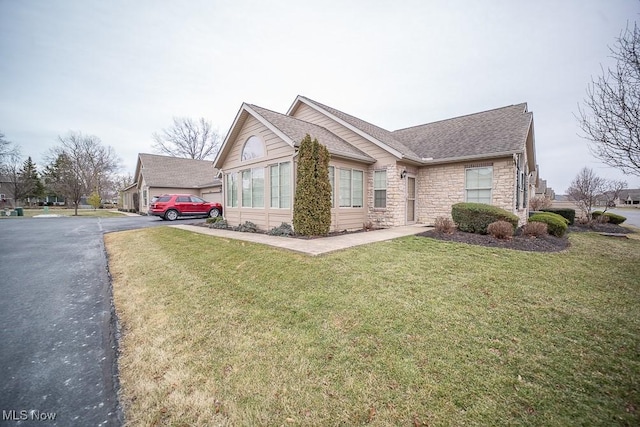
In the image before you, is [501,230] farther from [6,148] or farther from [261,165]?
[6,148]

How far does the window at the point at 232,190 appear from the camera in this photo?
12.0m

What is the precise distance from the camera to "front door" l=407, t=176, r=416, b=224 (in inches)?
460

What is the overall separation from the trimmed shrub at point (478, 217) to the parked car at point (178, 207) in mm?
17685

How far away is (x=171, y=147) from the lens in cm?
3856

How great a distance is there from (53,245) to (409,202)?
14.5 metres

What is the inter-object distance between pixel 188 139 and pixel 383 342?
4366 cm

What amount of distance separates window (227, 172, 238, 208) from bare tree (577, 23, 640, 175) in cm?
1190

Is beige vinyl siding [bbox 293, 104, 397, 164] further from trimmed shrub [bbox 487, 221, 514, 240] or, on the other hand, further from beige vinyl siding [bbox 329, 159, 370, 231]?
trimmed shrub [bbox 487, 221, 514, 240]

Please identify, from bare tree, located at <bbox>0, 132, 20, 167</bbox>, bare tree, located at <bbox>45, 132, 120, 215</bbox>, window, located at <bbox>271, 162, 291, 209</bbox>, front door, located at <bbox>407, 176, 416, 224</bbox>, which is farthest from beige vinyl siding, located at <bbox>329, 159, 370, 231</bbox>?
bare tree, located at <bbox>45, 132, 120, 215</bbox>

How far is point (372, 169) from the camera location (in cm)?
1118

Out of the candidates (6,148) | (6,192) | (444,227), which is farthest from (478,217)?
(6,192)
